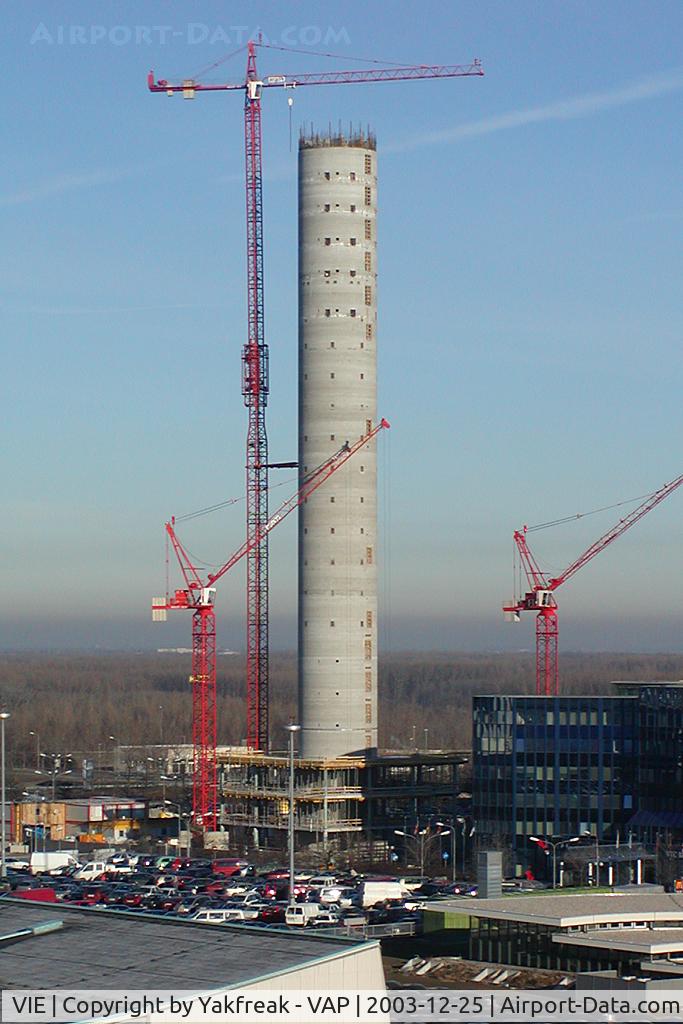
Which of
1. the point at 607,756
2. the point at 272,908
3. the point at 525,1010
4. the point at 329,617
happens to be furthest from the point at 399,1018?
the point at 329,617

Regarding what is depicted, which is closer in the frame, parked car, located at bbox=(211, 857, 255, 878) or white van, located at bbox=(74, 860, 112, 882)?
white van, located at bbox=(74, 860, 112, 882)

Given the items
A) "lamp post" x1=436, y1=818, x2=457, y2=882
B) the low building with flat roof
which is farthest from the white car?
the low building with flat roof

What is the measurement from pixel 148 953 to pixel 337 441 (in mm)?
98433

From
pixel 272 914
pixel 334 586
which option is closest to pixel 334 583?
pixel 334 586

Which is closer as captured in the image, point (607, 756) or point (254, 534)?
point (607, 756)

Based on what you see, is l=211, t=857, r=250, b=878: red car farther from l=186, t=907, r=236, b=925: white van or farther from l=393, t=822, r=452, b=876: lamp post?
l=186, t=907, r=236, b=925: white van

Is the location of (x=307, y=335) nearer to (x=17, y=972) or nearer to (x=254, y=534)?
(x=254, y=534)

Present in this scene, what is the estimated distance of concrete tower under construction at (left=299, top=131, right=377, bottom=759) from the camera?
149125 millimetres

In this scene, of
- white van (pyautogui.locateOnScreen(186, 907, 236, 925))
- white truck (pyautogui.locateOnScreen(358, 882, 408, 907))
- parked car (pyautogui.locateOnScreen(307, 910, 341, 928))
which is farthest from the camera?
white truck (pyautogui.locateOnScreen(358, 882, 408, 907))

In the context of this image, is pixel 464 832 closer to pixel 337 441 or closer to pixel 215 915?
pixel 337 441

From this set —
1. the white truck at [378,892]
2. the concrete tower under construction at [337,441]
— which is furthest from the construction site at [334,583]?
the white truck at [378,892]

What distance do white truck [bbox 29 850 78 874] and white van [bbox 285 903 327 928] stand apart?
92.9 feet

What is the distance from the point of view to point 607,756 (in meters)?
132

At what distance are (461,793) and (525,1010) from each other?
9456cm
